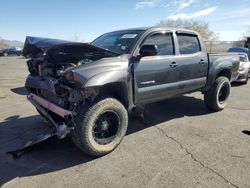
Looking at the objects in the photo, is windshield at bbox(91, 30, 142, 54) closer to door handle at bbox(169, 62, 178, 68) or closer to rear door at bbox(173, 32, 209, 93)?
door handle at bbox(169, 62, 178, 68)

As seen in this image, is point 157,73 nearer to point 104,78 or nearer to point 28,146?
point 104,78

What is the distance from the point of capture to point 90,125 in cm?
374

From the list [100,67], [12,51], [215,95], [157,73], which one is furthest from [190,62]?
[12,51]

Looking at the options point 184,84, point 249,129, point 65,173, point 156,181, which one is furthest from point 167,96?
point 65,173

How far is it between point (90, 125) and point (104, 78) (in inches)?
27.5

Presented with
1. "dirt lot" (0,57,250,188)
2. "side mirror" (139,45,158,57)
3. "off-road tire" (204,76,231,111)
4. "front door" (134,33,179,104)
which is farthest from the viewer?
"off-road tire" (204,76,231,111)

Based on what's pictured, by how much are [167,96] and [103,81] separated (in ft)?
6.08

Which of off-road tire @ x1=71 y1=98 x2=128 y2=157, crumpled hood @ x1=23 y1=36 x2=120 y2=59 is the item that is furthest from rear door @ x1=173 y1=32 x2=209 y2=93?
off-road tire @ x1=71 y1=98 x2=128 y2=157

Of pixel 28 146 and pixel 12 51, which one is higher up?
pixel 12 51

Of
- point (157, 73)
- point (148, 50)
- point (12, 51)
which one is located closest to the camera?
point (148, 50)

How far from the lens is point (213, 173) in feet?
11.4

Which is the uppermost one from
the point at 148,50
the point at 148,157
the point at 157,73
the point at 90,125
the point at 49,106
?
the point at 148,50

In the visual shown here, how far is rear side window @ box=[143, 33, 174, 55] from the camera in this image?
4.90 meters

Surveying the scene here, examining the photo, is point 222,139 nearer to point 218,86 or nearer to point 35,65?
point 218,86
